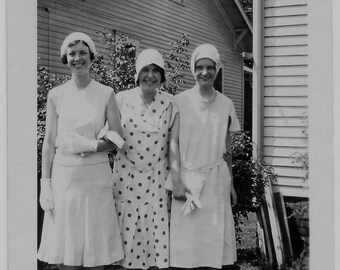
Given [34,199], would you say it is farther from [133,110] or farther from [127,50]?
[127,50]

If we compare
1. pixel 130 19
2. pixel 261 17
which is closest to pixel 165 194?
pixel 261 17

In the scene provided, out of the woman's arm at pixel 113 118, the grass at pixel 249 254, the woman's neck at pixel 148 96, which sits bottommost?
the grass at pixel 249 254

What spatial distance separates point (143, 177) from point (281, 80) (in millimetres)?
1580

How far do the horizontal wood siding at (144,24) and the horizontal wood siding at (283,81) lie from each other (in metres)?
1.71

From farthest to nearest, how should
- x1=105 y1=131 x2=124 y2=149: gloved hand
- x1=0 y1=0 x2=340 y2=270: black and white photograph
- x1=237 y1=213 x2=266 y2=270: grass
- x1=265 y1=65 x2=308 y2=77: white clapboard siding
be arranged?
x1=237 y1=213 x2=266 y2=270: grass
x1=265 y1=65 x2=308 y2=77: white clapboard siding
x1=105 y1=131 x2=124 y2=149: gloved hand
x1=0 y1=0 x2=340 y2=270: black and white photograph

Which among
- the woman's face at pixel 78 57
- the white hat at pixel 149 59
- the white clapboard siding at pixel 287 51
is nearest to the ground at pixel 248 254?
the white clapboard siding at pixel 287 51

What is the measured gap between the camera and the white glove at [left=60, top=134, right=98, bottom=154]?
8.14ft

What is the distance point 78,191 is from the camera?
253 centimetres

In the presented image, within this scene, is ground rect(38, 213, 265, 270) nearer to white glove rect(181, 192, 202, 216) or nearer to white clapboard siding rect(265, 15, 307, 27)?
white glove rect(181, 192, 202, 216)

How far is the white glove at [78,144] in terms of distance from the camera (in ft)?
8.14

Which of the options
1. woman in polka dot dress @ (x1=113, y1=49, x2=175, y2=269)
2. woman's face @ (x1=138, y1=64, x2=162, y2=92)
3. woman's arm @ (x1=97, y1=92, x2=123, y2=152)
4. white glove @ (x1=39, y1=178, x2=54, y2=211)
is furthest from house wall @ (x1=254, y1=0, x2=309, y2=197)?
white glove @ (x1=39, y1=178, x2=54, y2=211)

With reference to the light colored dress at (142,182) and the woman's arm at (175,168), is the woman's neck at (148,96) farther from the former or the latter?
the woman's arm at (175,168)

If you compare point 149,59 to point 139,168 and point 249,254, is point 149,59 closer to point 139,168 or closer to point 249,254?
point 139,168

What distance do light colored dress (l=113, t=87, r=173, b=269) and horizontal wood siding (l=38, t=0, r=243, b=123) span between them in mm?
2919
